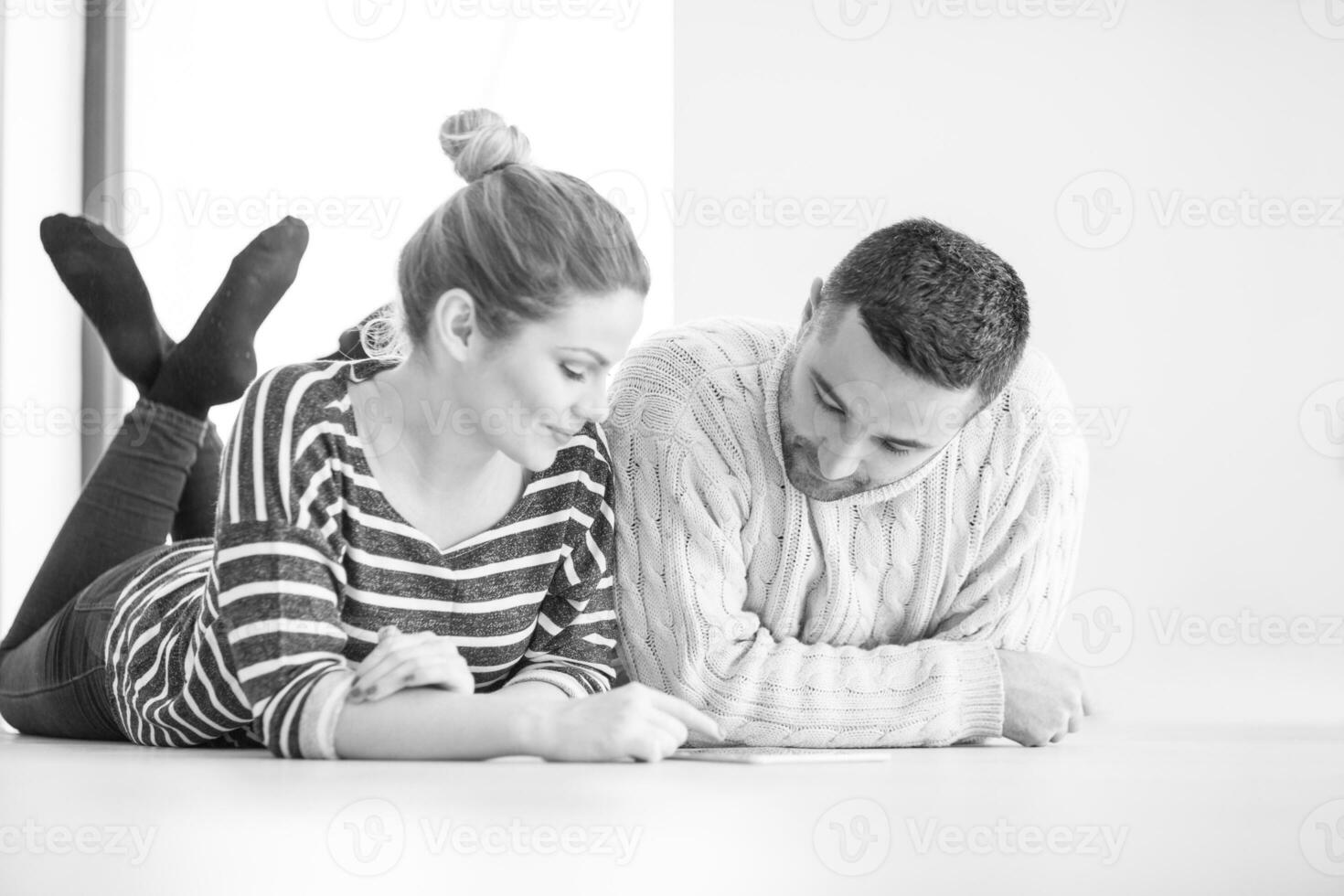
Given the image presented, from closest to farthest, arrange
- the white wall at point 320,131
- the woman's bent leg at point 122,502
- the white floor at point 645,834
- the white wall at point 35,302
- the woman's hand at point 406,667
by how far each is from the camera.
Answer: the white floor at point 645,834, the woman's hand at point 406,667, the woman's bent leg at point 122,502, the white wall at point 35,302, the white wall at point 320,131

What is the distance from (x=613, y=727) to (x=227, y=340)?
0.74 metres

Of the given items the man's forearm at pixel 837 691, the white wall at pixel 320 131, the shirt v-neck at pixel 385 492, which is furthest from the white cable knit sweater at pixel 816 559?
the white wall at pixel 320 131

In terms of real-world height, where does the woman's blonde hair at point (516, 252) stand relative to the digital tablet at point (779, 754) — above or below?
above

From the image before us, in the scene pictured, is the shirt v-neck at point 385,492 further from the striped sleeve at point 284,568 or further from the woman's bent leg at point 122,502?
the woman's bent leg at point 122,502

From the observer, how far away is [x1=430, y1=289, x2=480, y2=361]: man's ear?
121 centimetres

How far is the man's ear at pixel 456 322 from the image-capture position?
1.21 m

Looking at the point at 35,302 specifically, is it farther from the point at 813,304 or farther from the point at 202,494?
the point at 813,304

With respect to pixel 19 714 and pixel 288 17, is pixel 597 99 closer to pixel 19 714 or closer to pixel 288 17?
pixel 288 17

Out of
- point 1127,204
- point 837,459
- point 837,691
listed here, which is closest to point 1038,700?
point 837,691

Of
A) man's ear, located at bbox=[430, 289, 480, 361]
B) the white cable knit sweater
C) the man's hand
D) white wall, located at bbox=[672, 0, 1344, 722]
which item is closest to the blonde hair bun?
man's ear, located at bbox=[430, 289, 480, 361]

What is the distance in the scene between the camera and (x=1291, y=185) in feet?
11.2

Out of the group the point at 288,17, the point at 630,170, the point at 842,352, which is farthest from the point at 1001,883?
the point at 288,17

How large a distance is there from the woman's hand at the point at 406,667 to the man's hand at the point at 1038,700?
1.89ft

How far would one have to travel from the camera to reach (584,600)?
134cm
